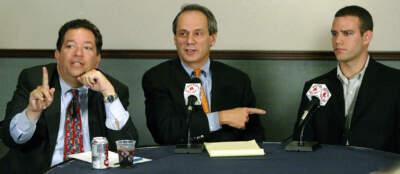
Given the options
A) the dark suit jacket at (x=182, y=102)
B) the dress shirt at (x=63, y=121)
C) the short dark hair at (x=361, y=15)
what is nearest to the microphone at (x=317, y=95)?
Result: the dark suit jacket at (x=182, y=102)

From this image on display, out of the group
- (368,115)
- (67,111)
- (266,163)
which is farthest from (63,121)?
(368,115)

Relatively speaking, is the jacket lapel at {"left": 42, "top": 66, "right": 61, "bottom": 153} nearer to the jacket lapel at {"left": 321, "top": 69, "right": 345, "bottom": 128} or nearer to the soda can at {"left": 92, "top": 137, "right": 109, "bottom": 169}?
the soda can at {"left": 92, "top": 137, "right": 109, "bottom": 169}

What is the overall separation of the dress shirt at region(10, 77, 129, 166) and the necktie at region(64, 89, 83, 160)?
0.03 meters

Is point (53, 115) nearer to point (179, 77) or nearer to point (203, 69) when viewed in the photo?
point (179, 77)

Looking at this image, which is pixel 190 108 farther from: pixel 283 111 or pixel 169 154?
pixel 283 111

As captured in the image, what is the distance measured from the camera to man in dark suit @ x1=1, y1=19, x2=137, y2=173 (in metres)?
2.46

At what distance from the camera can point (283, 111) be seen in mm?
4090

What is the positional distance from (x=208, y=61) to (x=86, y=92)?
88 centimetres

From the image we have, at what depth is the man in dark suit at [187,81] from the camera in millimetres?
2914

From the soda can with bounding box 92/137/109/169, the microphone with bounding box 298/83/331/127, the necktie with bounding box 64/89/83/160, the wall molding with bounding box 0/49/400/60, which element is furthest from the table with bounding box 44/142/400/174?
the wall molding with bounding box 0/49/400/60

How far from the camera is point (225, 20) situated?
3.97 meters

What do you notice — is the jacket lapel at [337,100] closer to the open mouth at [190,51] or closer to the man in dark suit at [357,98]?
the man in dark suit at [357,98]

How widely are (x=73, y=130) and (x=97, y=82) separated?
0.97ft

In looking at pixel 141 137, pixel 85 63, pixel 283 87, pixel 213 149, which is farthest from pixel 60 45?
pixel 283 87
